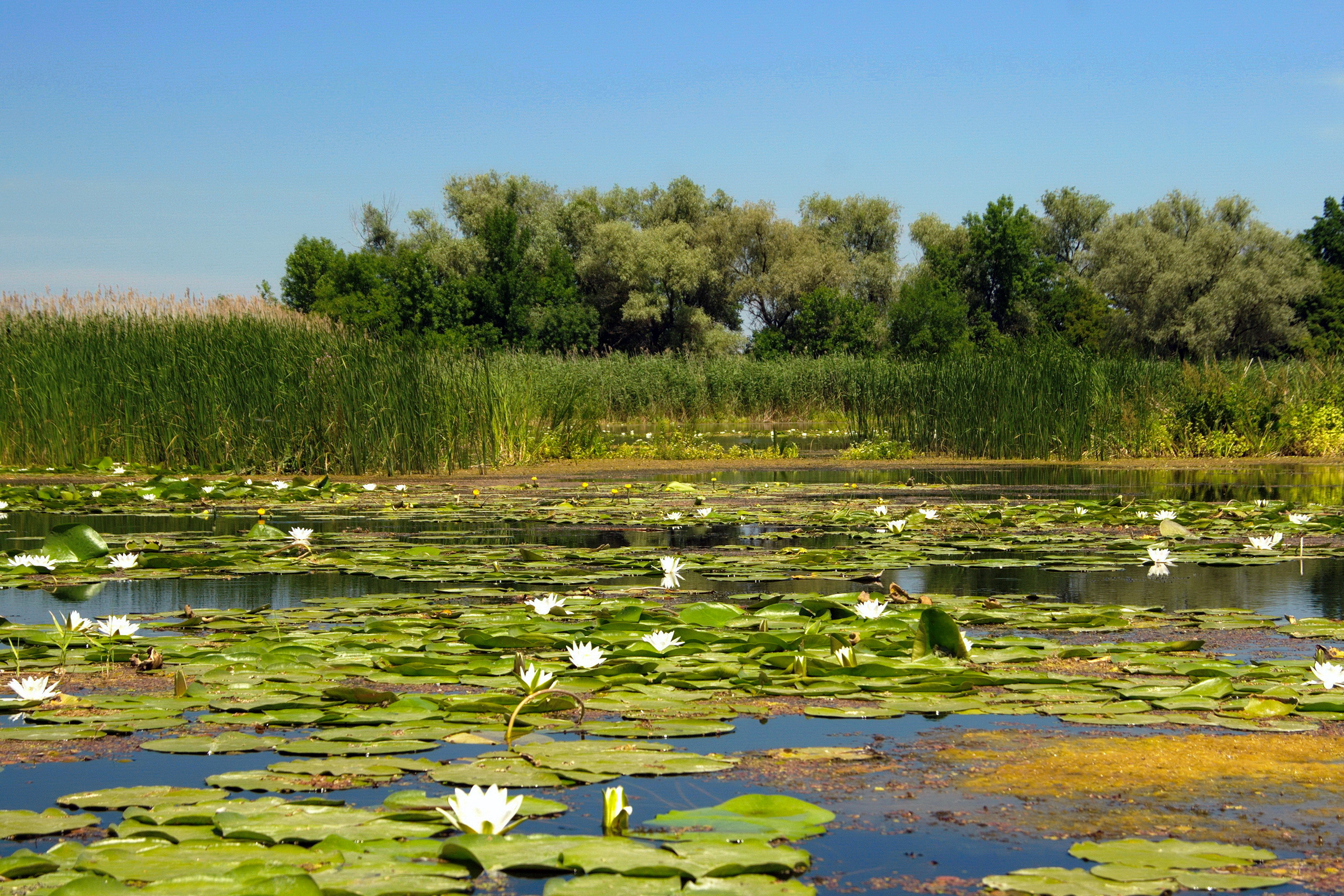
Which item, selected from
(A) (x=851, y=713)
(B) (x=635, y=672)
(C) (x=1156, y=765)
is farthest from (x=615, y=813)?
(B) (x=635, y=672)

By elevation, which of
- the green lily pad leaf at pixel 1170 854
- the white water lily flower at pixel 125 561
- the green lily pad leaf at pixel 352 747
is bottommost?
the green lily pad leaf at pixel 352 747

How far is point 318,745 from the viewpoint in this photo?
226 cm

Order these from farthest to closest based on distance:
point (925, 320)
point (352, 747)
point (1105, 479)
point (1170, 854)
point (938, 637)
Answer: point (925, 320)
point (1105, 479)
point (938, 637)
point (352, 747)
point (1170, 854)

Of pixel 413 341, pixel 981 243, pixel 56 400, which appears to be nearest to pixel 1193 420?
pixel 413 341

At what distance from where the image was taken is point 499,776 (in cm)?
203

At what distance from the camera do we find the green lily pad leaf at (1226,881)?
1523 mm

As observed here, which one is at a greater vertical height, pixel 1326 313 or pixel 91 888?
pixel 1326 313

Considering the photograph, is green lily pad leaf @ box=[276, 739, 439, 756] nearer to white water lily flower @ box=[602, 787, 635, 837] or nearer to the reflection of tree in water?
white water lily flower @ box=[602, 787, 635, 837]

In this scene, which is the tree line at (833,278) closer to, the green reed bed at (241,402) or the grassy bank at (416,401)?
the grassy bank at (416,401)

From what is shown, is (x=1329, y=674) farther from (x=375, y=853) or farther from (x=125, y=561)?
(x=125, y=561)

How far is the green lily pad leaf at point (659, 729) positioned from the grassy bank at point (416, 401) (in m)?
9.54

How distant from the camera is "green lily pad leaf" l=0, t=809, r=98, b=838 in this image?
1716 millimetres

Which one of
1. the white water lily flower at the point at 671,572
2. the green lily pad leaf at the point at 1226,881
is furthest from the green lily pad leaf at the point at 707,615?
the green lily pad leaf at the point at 1226,881

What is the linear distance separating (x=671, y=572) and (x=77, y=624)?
212 centimetres
